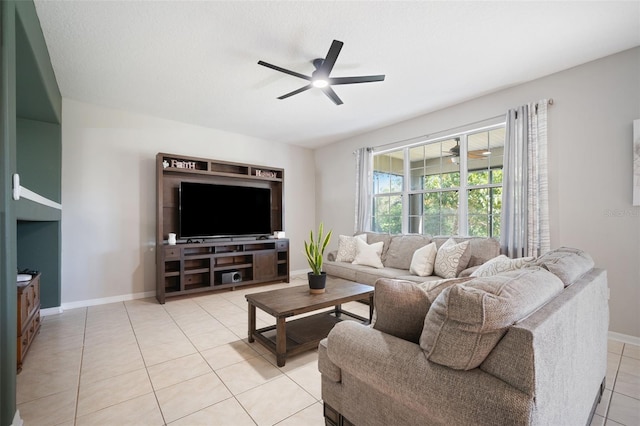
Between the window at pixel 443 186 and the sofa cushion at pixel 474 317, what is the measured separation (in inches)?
116

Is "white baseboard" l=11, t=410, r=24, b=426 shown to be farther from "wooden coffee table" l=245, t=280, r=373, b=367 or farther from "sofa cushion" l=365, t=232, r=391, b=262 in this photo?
"sofa cushion" l=365, t=232, r=391, b=262

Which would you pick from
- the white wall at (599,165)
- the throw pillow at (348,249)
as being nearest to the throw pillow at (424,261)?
the throw pillow at (348,249)

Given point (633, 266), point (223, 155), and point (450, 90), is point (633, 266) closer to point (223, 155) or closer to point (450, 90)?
point (450, 90)

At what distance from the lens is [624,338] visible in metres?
2.65

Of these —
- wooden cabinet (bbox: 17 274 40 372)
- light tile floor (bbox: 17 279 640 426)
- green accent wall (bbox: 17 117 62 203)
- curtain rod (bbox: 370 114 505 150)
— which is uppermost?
curtain rod (bbox: 370 114 505 150)

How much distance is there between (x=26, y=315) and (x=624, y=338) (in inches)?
204

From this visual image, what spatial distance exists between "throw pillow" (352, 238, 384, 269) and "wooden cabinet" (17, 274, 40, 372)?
11.4 ft

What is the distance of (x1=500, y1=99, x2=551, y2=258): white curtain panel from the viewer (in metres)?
3.08

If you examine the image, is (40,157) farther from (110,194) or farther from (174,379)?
(174,379)

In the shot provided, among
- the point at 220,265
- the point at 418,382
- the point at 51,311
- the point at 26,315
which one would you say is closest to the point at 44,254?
the point at 51,311

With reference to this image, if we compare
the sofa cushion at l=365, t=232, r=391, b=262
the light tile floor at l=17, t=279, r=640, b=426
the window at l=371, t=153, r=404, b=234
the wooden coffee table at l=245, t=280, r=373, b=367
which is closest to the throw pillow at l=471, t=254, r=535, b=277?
the light tile floor at l=17, t=279, r=640, b=426

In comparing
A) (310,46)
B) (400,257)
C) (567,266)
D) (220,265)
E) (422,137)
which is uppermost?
(310,46)

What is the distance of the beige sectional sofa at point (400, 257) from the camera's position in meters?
3.30

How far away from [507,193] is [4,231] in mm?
4140
